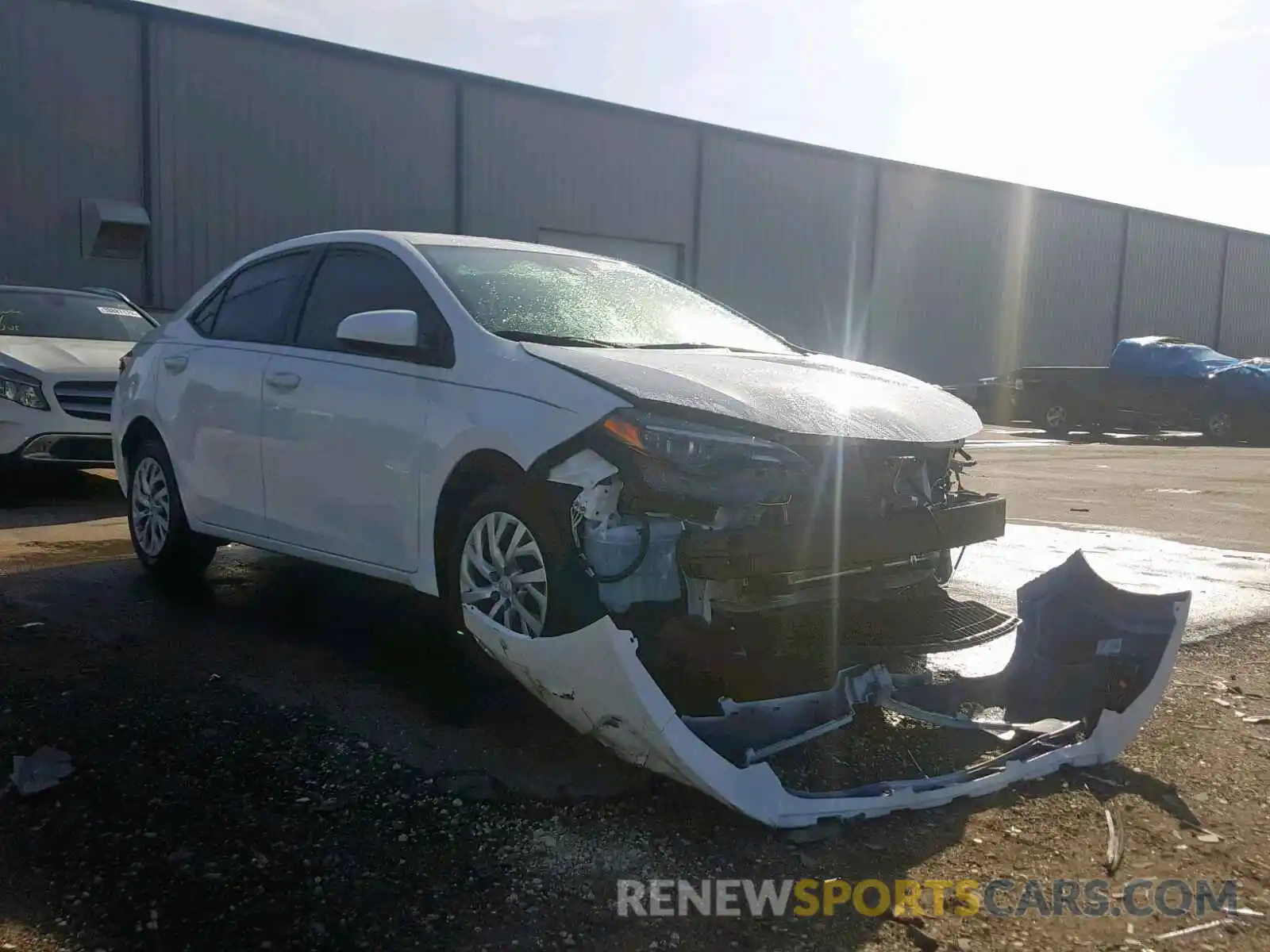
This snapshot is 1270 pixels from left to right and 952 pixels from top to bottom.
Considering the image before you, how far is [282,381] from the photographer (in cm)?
468

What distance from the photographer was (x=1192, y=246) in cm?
3762

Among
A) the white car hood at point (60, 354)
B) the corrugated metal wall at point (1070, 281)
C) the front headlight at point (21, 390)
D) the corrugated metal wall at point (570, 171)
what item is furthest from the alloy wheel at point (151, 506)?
the corrugated metal wall at point (1070, 281)

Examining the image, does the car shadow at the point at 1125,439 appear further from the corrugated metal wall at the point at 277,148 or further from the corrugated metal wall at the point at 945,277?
the corrugated metal wall at the point at 277,148

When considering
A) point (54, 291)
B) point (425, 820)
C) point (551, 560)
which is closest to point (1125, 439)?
point (54, 291)

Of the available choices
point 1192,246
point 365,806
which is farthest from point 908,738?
point 1192,246

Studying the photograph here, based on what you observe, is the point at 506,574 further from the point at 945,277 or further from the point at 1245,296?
the point at 1245,296

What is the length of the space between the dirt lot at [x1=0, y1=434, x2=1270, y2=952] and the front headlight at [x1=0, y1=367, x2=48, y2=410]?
4.02 meters

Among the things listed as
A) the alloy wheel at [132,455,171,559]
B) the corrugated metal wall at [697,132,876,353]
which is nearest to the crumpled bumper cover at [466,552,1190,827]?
the alloy wheel at [132,455,171,559]

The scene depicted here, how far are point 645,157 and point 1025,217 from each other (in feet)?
45.3

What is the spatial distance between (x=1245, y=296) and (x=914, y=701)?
1669 inches

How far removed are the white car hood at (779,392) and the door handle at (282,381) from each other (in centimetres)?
126

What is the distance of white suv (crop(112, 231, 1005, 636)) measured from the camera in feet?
10.8

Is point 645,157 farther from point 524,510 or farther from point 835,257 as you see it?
point 524,510

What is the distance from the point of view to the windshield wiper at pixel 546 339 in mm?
3932
